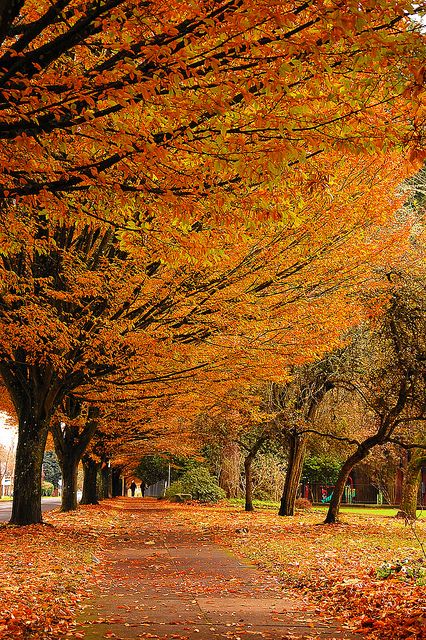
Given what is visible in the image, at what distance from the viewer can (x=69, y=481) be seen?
81.9ft

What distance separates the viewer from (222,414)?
93.5 ft

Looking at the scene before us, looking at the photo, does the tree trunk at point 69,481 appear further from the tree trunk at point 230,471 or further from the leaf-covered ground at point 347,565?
the tree trunk at point 230,471

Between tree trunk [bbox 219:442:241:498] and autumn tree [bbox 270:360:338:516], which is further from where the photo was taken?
tree trunk [bbox 219:442:241:498]

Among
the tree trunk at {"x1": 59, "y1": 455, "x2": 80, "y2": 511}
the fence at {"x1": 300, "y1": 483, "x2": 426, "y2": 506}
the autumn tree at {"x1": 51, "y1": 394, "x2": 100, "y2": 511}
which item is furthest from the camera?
the fence at {"x1": 300, "y1": 483, "x2": 426, "y2": 506}

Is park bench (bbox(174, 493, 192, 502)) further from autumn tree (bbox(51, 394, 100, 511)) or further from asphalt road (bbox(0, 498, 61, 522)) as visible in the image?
autumn tree (bbox(51, 394, 100, 511))

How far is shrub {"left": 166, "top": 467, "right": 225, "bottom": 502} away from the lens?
124 ft

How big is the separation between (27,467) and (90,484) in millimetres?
17007

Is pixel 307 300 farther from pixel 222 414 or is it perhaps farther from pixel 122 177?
pixel 222 414

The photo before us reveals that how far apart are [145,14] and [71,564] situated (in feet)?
26.6

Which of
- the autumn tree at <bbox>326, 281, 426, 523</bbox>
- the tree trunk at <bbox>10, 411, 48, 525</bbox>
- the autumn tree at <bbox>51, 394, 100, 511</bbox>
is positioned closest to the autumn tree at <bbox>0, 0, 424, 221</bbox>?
the autumn tree at <bbox>326, 281, 426, 523</bbox>

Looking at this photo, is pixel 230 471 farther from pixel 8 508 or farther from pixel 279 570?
pixel 279 570

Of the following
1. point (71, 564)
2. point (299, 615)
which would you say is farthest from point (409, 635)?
point (71, 564)

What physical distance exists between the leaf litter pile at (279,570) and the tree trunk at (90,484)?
42.8 ft

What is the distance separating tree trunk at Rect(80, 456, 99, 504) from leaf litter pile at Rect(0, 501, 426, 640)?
13.0 m
